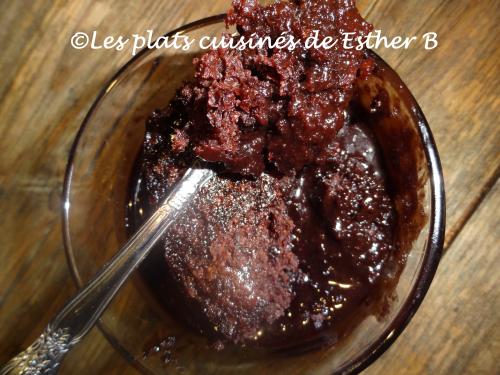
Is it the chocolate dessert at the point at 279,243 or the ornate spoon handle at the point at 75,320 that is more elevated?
the chocolate dessert at the point at 279,243

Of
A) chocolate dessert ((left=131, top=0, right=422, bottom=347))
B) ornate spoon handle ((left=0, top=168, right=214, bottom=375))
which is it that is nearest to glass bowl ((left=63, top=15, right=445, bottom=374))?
chocolate dessert ((left=131, top=0, right=422, bottom=347))

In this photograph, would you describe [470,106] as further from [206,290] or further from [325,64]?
[206,290]

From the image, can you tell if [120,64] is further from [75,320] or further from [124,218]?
[75,320]

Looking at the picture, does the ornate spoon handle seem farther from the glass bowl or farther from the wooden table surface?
the wooden table surface

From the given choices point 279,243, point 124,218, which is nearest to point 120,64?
point 124,218

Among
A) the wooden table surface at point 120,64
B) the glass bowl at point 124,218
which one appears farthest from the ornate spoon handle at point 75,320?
the wooden table surface at point 120,64

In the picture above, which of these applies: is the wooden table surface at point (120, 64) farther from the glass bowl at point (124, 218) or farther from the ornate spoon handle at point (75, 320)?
the ornate spoon handle at point (75, 320)
